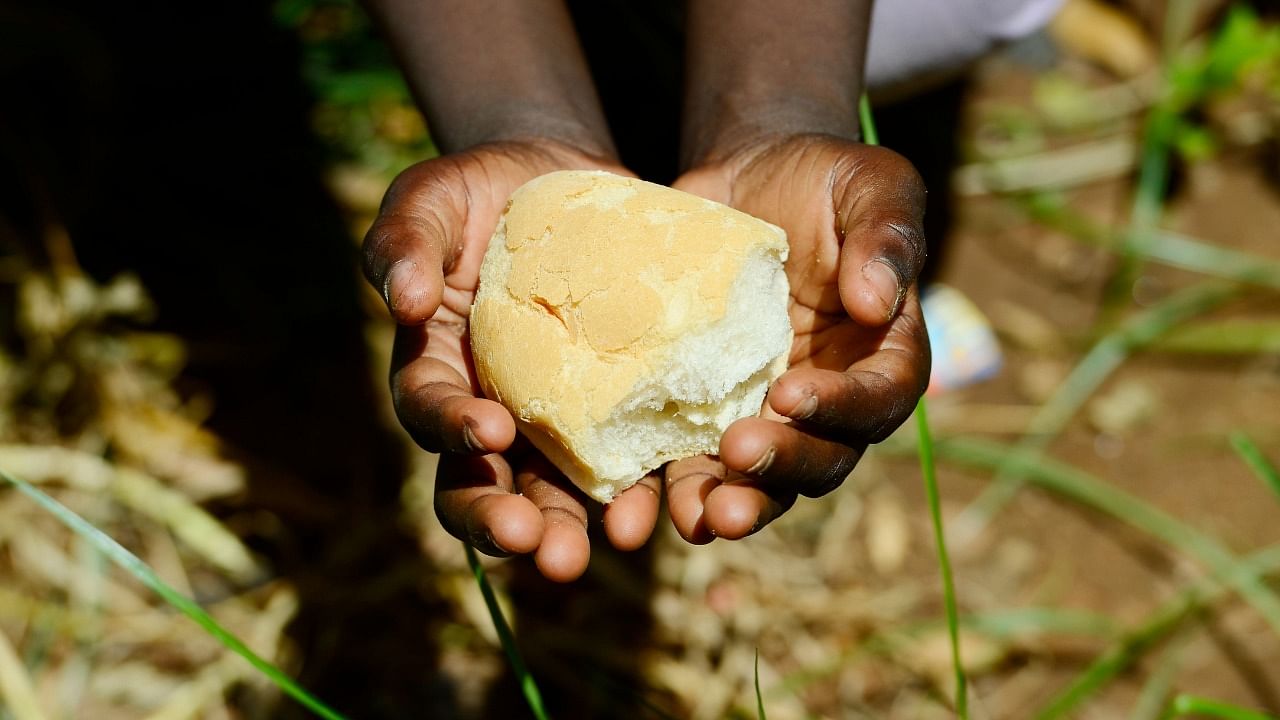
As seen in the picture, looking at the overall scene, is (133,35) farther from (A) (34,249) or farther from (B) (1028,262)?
(B) (1028,262)

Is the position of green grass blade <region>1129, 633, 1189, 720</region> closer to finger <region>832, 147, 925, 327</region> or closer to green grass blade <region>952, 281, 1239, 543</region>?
green grass blade <region>952, 281, 1239, 543</region>

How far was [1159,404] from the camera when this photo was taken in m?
2.95

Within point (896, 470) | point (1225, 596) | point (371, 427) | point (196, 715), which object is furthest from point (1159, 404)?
point (196, 715)

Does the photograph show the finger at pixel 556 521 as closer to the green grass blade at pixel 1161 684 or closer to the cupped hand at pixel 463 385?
the cupped hand at pixel 463 385

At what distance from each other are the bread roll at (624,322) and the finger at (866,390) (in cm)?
16

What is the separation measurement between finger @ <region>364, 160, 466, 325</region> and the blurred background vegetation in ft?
2.88

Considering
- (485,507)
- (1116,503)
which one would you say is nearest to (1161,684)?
(1116,503)

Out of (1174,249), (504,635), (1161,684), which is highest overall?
(504,635)

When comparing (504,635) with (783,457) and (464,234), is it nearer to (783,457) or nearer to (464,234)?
(783,457)

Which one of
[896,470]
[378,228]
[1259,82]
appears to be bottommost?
[896,470]

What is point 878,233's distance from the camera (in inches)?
59.0

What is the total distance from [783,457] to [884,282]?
0.95 ft

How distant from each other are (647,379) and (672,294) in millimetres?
135

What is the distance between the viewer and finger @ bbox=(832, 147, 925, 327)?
57.2 inches
